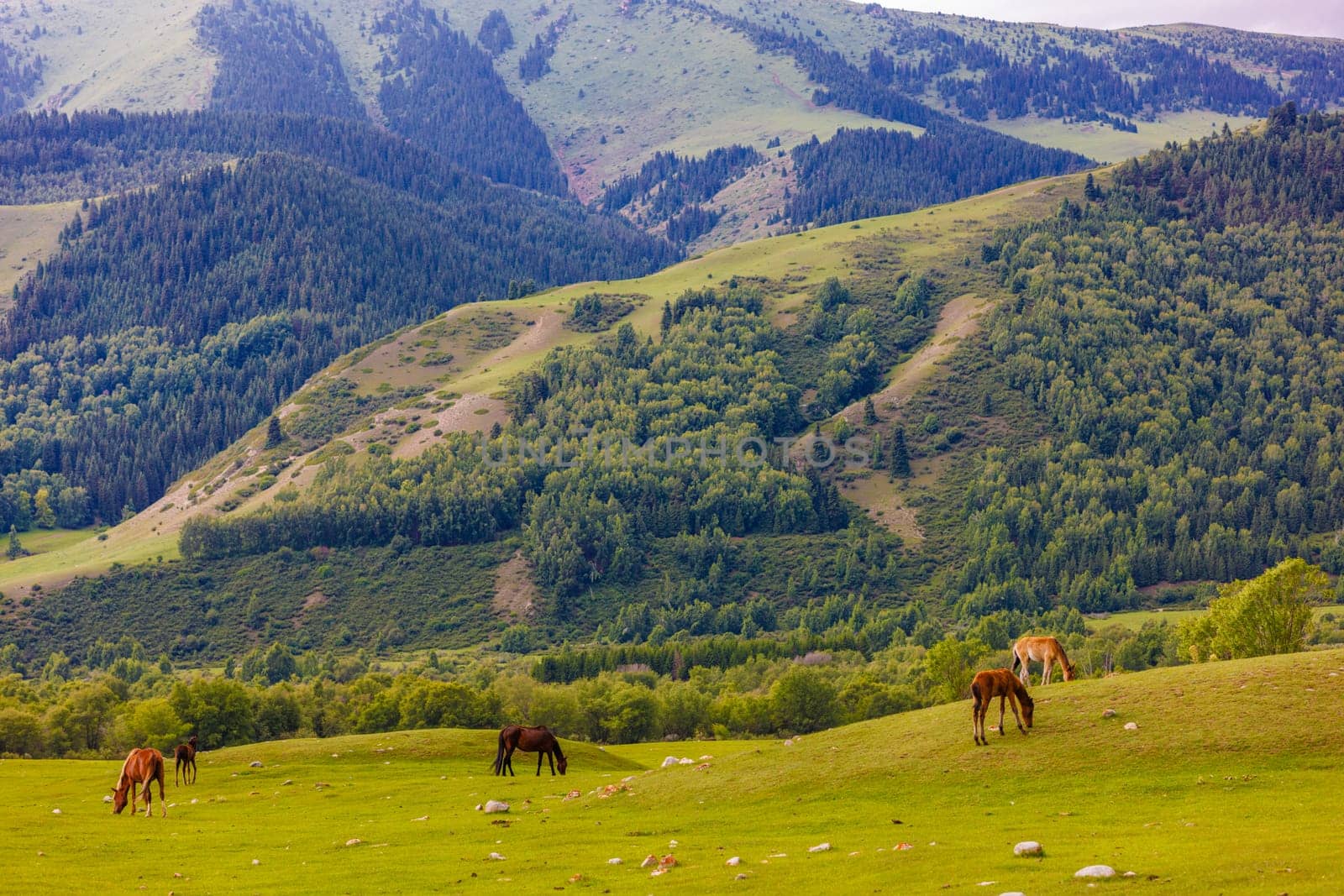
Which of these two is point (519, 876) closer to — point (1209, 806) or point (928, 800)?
point (928, 800)

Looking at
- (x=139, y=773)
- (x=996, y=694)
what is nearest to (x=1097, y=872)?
(x=996, y=694)

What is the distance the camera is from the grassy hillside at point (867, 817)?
37.1 metres

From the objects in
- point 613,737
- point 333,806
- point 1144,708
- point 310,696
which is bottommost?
point 613,737

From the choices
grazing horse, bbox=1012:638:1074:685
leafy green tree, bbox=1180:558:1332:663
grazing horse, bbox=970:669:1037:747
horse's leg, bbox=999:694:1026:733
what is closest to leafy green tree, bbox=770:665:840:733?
leafy green tree, bbox=1180:558:1332:663

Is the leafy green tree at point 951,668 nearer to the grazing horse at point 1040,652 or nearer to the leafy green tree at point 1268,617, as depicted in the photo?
the leafy green tree at point 1268,617

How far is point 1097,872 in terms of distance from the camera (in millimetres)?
33938

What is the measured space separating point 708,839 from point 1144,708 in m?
16.9

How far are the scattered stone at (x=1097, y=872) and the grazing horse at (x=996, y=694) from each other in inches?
569

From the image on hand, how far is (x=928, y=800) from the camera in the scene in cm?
4612

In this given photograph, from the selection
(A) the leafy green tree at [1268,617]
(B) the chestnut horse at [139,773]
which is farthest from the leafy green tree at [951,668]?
(B) the chestnut horse at [139,773]

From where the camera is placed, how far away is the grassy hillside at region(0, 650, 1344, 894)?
3706 cm

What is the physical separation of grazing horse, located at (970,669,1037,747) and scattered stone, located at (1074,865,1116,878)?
14.4 meters

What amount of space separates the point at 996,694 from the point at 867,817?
7.22 metres

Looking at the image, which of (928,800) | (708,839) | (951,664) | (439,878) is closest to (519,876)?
(439,878)
